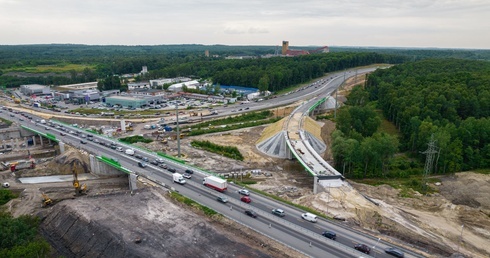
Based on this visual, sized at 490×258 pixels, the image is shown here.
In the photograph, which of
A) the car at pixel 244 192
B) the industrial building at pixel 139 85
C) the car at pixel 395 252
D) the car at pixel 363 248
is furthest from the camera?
the industrial building at pixel 139 85

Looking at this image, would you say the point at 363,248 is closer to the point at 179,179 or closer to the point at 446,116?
the point at 179,179

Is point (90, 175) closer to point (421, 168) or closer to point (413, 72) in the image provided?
point (421, 168)

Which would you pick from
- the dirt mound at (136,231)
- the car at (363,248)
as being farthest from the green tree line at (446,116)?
the dirt mound at (136,231)

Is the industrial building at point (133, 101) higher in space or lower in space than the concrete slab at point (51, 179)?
higher

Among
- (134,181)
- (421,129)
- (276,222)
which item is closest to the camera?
(276,222)

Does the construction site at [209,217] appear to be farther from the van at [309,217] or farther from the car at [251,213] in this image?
the van at [309,217]

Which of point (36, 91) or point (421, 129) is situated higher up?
point (421, 129)

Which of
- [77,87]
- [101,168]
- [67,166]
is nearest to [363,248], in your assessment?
[101,168]

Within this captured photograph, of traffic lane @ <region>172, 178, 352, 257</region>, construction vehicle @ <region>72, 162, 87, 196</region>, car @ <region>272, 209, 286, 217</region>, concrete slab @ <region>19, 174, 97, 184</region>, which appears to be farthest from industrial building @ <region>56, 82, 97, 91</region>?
car @ <region>272, 209, 286, 217</region>
